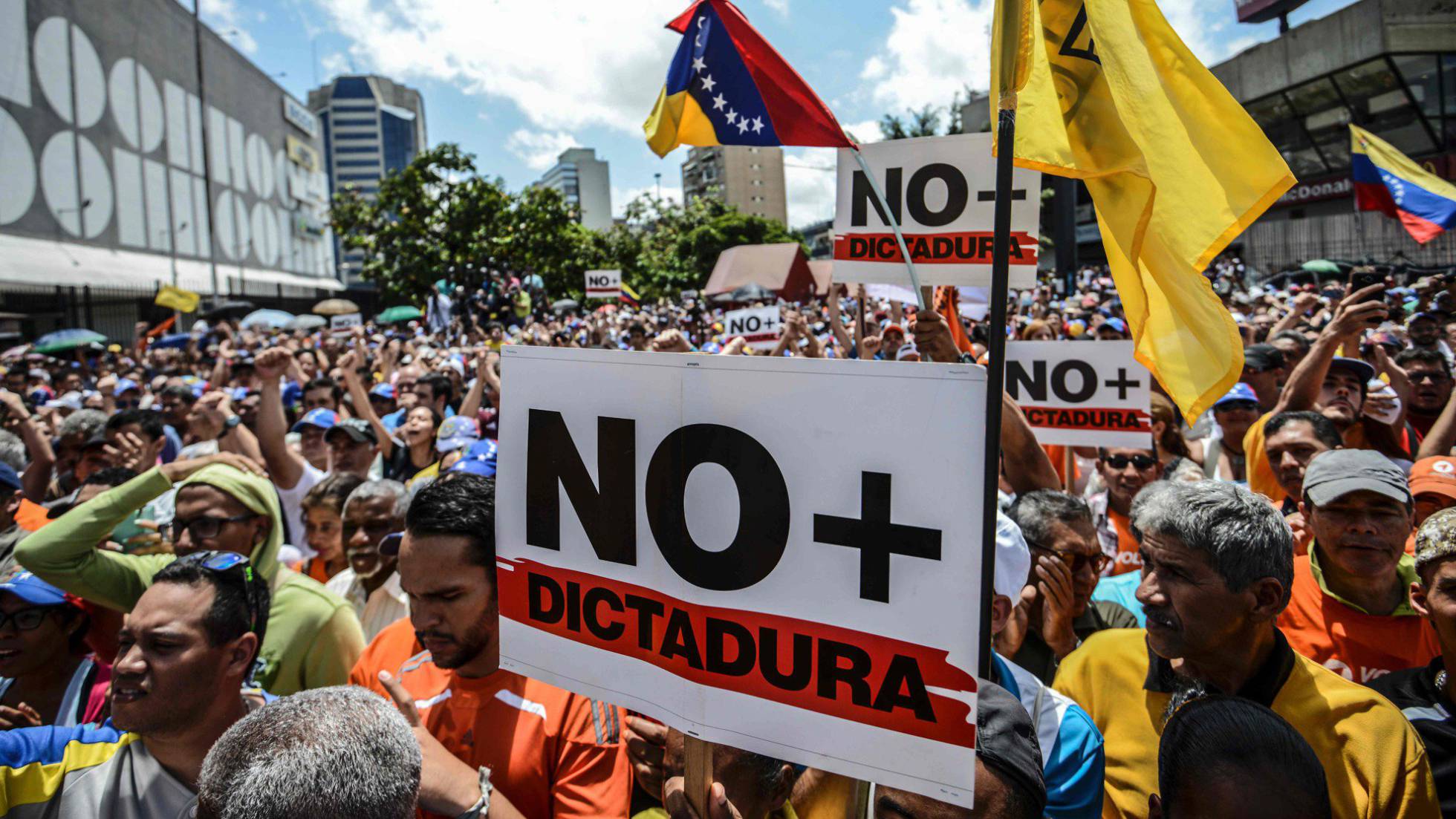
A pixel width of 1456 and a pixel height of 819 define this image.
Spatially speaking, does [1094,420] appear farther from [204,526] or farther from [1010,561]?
[204,526]

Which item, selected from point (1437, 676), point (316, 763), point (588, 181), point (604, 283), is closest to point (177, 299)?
point (604, 283)

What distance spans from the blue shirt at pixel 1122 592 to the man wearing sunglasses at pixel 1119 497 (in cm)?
72

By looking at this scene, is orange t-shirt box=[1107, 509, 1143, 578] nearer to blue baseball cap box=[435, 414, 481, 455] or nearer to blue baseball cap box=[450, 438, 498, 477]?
blue baseball cap box=[450, 438, 498, 477]

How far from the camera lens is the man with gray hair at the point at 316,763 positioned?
5.09 feet

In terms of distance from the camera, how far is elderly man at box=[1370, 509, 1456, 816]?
6.91 feet

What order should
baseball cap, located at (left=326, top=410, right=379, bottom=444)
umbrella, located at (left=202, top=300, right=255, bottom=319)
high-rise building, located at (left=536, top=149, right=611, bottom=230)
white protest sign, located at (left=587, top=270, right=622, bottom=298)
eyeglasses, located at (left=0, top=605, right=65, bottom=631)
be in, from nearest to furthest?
1. eyeglasses, located at (left=0, top=605, right=65, bottom=631)
2. baseball cap, located at (left=326, top=410, right=379, bottom=444)
3. white protest sign, located at (left=587, top=270, right=622, bottom=298)
4. umbrella, located at (left=202, top=300, right=255, bottom=319)
5. high-rise building, located at (left=536, top=149, right=611, bottom=230)

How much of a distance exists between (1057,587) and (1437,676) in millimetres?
989

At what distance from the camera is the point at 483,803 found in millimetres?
1981

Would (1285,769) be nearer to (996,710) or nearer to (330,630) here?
(996,710)

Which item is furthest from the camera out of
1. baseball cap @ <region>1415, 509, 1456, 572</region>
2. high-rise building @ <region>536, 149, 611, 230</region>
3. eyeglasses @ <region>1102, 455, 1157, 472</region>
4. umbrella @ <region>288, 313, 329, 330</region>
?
high-rise building @ <region>536, 149, 611, 230</region>

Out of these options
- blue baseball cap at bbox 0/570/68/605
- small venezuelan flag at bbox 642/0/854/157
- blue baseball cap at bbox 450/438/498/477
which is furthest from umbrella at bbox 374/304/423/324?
blue baseball cap at bbox 0/570/68/605

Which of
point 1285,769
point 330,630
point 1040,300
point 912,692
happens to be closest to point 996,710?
point 912,692

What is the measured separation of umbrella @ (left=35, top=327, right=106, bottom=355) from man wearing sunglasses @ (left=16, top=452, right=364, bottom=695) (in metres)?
15.5

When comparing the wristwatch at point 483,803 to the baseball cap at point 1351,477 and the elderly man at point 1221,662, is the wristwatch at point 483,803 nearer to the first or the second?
the elderly man at point 1221,662
